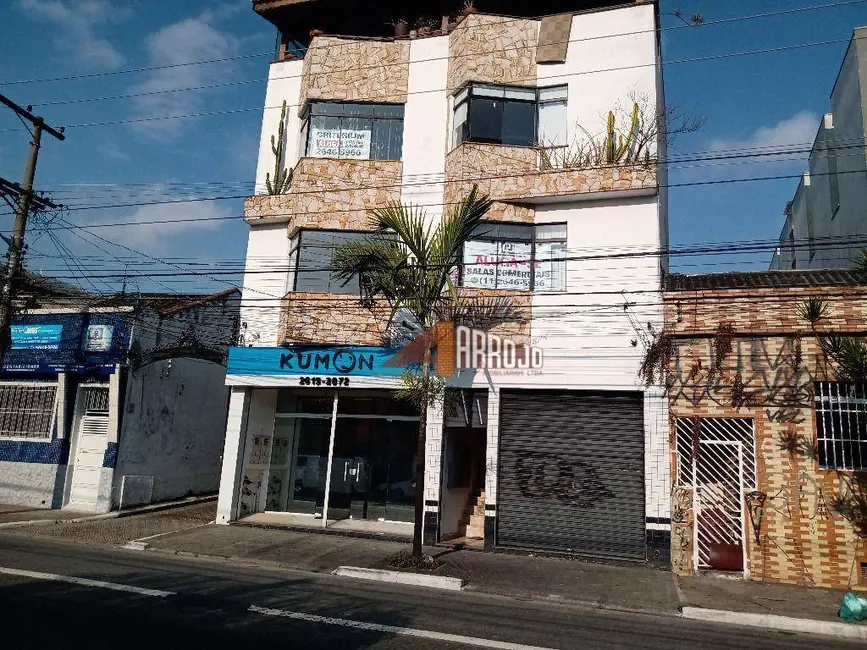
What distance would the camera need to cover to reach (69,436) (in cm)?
1839

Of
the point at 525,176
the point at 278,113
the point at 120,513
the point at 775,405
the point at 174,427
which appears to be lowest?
the point at 120,513

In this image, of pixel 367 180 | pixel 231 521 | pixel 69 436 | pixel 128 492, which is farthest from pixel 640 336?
pixel 69 436

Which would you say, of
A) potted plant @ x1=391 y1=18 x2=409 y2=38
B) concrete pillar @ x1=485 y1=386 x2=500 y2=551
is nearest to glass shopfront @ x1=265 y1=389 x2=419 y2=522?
concrete pillar @ x1=485 y1=386 x2=500 y2=551

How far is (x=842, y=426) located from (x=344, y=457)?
11175 millimetres

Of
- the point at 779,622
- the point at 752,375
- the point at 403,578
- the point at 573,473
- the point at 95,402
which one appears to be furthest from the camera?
the point at 95,402

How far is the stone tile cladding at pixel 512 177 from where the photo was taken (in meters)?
14.7

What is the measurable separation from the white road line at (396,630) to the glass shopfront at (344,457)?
8152 mm

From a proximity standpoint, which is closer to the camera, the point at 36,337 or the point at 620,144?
the point at 620,144

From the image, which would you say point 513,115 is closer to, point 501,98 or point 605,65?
point 501,98

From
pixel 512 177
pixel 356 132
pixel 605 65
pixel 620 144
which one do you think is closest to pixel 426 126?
pixel 356 132

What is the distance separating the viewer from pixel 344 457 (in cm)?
1672

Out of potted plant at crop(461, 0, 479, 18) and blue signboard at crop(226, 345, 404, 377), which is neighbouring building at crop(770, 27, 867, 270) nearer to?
potted plant at crop(461, 0, 479, 18)

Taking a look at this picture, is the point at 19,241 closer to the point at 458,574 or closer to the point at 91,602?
the point at 91,602

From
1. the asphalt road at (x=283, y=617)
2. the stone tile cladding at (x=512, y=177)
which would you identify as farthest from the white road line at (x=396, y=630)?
the stone tile cladding at (x=512, y=177)
